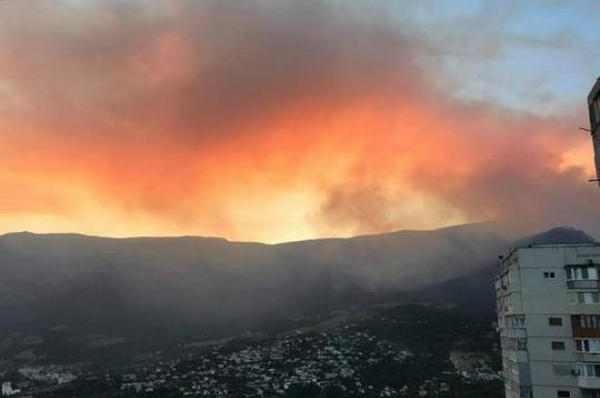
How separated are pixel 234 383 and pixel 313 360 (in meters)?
32.4

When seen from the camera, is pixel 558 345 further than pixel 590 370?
Yes

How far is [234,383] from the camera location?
175 meters

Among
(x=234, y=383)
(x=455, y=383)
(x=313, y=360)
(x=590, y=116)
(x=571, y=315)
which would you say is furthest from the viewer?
(x=313, y=360)

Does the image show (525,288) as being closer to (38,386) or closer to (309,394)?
(309,394)

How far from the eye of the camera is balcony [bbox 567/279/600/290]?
190 feet

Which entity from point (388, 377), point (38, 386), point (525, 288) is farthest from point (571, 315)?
point (38, 386)

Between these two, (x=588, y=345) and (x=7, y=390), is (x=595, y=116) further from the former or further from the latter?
(x=7, y=390)

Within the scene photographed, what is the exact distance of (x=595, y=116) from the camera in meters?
25.8

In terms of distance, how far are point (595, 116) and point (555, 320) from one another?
37.4 metres

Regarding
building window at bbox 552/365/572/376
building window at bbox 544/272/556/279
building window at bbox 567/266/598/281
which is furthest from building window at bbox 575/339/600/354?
building window at bbox 544/272/556/279

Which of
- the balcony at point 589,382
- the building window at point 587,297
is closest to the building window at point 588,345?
the balcony at point 589,382

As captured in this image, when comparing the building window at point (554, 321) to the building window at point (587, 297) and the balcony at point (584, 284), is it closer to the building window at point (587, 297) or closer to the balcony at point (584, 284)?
the building window at point (587, 297)

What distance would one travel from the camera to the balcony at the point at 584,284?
190 feet

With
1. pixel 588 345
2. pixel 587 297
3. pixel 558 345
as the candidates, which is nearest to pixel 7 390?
pixel 558 345
